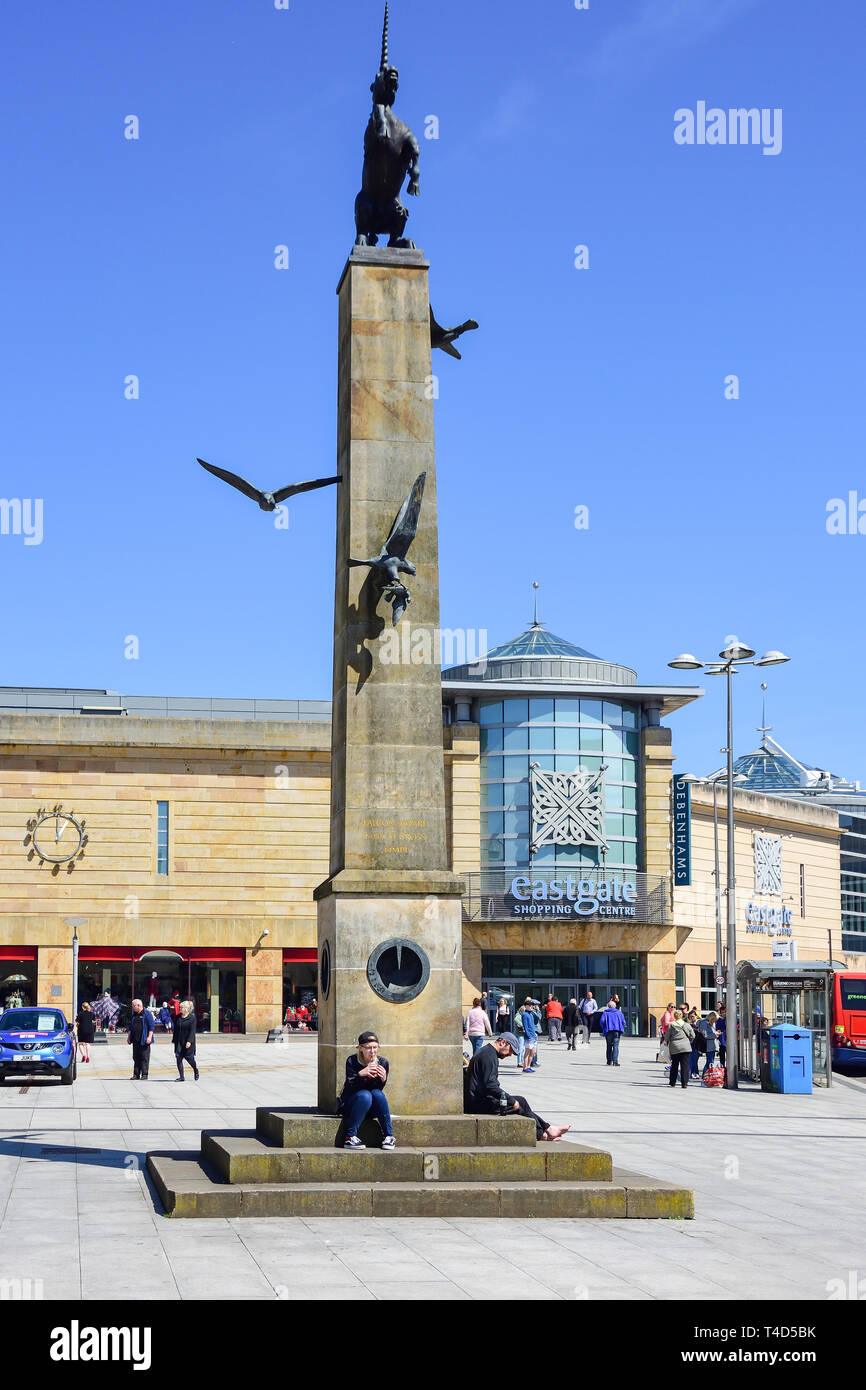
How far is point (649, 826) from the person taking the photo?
60.0m

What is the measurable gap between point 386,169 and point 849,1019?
86.0ft

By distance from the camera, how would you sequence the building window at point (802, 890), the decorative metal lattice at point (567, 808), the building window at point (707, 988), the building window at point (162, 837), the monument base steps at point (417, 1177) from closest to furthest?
1. the monument base steps at point (417, 1177)
2. the building window at point (162, 837)
3. the decorative metal lattice at point (567, 808)
4. the building window at point (707, 988)
5. the building window at point (802, 890)

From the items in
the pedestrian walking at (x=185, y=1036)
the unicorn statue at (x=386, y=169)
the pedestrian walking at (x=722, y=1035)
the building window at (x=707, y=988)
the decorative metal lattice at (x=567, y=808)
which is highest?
the unicorn statue at (x=386, y=169)

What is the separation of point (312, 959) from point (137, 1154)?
38379 mm

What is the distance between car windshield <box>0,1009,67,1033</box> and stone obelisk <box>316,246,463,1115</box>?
614 inches

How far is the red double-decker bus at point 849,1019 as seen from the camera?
3675 centimetres

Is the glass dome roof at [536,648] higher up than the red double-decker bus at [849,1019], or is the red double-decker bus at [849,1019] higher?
the glass dome roof at [536,648]

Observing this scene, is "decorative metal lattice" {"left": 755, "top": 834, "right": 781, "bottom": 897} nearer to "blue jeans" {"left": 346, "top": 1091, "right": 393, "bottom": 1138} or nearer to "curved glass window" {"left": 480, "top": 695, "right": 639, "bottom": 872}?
"curved glass window" {"left": 480, "top": 695, "right": 639, "bottom": 872}

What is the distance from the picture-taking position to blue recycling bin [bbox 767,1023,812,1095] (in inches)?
1176

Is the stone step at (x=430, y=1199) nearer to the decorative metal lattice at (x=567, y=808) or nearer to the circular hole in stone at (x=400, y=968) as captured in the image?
the circular hole in stone at (x=400, y=968)

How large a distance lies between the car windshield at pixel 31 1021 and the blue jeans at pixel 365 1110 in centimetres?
1733

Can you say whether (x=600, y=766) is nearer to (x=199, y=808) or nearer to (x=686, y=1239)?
(x=199, y=808)

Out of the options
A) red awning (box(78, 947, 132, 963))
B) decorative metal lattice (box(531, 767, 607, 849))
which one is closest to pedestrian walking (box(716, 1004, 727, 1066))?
decorative metal lattice (box(531, 767, 607, 849))

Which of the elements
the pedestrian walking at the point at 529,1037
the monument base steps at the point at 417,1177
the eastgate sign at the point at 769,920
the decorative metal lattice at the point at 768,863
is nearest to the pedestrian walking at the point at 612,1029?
the pedestrian walking at the point at 529,1037
